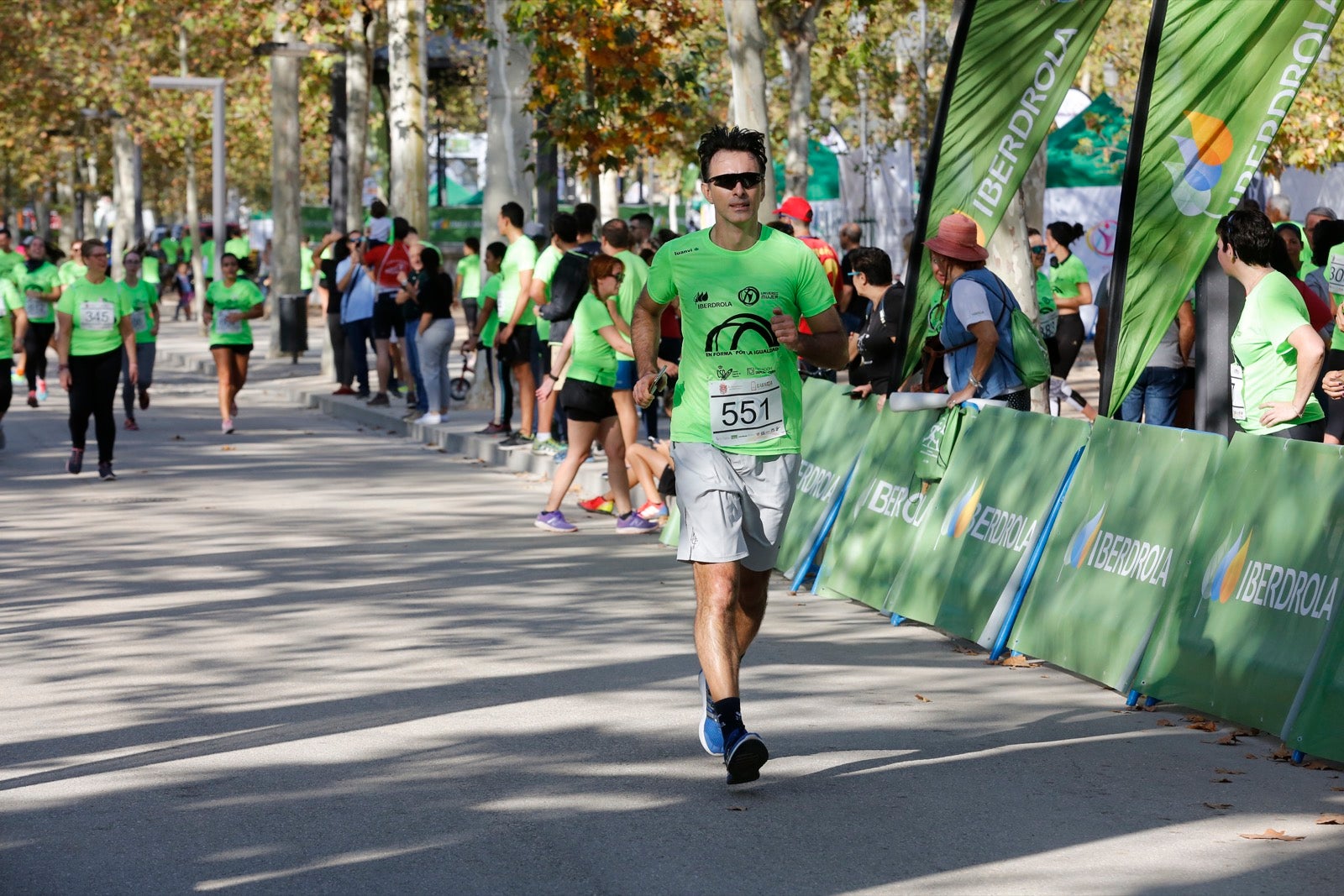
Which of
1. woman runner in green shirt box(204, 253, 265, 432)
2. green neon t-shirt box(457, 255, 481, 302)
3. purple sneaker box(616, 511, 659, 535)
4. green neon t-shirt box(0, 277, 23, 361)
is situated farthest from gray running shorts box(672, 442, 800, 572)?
green neon t-shirt box(457, 255, 481, 302)

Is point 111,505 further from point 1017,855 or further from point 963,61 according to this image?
point 1017,855

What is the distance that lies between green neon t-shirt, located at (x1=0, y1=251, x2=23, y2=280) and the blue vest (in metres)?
15.9

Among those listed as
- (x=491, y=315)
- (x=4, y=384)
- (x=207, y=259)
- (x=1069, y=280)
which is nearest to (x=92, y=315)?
(x=4, y=384)

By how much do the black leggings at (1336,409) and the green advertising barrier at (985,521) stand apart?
140 inches

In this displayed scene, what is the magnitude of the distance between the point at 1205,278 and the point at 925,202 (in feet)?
6.55

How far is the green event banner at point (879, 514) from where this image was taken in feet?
31.3

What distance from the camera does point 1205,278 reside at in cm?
922

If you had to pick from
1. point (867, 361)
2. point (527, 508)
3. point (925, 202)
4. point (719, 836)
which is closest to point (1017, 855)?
point (719, 836)

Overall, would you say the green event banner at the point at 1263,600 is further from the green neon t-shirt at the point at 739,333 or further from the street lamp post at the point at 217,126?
the street lamp post at the point at 217,126

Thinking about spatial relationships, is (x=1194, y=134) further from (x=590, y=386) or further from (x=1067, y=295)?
(x=1067, y=295)

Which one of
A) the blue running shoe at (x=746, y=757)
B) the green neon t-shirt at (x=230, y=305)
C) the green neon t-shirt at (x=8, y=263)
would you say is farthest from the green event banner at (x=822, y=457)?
the green neon t-shirt at (x=8, y=263)

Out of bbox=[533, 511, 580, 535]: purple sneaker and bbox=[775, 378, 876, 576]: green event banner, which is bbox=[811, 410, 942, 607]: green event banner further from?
bbox=[533, 511, 580, 535]: purple sneaker

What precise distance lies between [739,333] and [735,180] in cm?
49

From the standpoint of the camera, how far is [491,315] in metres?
18.8
